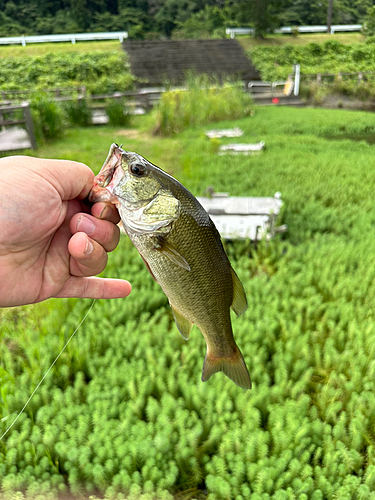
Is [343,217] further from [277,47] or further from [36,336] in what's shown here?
[277,47]

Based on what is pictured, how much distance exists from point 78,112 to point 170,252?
11.0 meters

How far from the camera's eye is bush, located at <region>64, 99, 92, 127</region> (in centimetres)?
1090

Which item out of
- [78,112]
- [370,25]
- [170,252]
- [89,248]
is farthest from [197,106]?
[370,25]

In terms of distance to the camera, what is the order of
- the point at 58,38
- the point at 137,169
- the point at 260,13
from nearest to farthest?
the point at 137,169
the point at 58,38
the point at 260,13

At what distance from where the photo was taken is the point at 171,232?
1122 mm

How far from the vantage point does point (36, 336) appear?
275 centimetres

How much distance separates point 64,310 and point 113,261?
84 centimetres

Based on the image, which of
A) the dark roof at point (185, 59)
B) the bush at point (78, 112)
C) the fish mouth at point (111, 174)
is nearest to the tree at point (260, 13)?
the dark roof at point (185, 59)

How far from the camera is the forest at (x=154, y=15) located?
30938 mm

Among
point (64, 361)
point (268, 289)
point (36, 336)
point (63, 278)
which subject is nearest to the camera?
point (63, 278)

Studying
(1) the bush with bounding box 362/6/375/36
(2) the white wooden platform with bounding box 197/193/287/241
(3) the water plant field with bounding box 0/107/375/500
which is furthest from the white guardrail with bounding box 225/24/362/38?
(3) the water plant field with bounding box 0/107/375/500

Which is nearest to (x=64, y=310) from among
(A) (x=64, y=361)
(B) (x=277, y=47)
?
(A) (x=64, y=361)

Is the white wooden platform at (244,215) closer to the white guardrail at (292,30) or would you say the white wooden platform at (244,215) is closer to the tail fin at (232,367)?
the tail fin at (232,367)

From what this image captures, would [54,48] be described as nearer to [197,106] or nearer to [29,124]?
[197,106]
